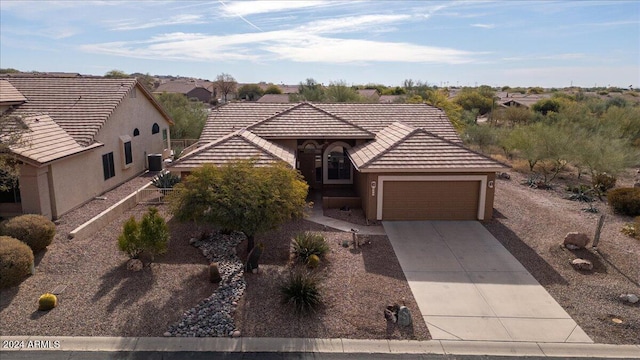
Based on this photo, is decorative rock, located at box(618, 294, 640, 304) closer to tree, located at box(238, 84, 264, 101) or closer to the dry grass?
the dry grass

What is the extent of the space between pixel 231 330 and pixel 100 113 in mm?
16354

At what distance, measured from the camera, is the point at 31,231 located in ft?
43.1

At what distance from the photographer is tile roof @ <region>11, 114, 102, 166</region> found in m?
15.7

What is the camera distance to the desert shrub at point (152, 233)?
1268 cm

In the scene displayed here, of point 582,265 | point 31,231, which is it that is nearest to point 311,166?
point 31,231

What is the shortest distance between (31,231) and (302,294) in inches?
343

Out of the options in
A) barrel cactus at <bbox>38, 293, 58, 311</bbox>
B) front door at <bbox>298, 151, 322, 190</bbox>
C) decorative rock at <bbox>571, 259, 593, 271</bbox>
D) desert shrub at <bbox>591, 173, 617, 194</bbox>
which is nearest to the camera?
barrel cactus at <bbox>38, 293, 58, 311</bbox>

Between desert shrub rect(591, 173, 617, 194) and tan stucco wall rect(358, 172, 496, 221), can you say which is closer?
tan stucco wall rect(358, 172, 496, 221)

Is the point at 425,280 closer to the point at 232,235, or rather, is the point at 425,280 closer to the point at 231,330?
the point at 231,330

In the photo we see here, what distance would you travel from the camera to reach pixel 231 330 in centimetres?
994

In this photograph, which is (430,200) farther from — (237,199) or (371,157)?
(237,199)

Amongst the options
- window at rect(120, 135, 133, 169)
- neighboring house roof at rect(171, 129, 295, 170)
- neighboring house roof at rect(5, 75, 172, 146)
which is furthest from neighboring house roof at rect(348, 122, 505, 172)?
window at rect(120, 135, 133, 169)

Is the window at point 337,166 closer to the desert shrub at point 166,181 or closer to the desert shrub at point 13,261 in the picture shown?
the desert shrub at point 166,181

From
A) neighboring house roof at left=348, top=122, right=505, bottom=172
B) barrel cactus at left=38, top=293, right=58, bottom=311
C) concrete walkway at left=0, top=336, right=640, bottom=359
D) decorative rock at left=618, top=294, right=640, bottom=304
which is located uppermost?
neighboring house roof at left=348, top=122, right=505, bottom=172
